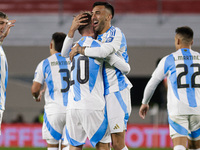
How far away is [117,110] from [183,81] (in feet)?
3.25

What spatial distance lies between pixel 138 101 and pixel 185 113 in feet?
52.4

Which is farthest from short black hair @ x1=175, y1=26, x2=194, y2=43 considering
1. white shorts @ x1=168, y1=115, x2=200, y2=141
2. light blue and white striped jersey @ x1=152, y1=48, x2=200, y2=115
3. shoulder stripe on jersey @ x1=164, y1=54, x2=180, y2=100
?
white shorts @ x1=168, y1=115, x2=200, y2=141

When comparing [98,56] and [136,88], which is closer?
[98,56]

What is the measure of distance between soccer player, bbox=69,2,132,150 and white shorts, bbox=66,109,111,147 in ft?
0.61

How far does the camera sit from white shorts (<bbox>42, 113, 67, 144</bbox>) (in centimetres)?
605

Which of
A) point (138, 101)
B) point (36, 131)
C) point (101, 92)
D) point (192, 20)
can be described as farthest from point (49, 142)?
point (138, 101)

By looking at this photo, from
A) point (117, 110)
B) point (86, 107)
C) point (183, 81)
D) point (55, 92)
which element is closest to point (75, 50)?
point (86, 107)

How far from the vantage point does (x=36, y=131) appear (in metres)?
14.1

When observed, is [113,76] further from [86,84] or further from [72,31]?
[72,31]

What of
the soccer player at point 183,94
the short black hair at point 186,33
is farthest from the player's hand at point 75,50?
the short black hair at point 186,33

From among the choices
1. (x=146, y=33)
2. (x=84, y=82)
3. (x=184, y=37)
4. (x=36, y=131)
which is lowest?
(x=36, y=131)

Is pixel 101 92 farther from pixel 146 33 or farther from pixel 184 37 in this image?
pixel 146 33

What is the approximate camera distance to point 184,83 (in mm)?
5000

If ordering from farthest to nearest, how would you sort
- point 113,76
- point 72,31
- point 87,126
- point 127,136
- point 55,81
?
point 127,136 < point 55,81 < point 113,76 < point 72,31 < point 87,126
